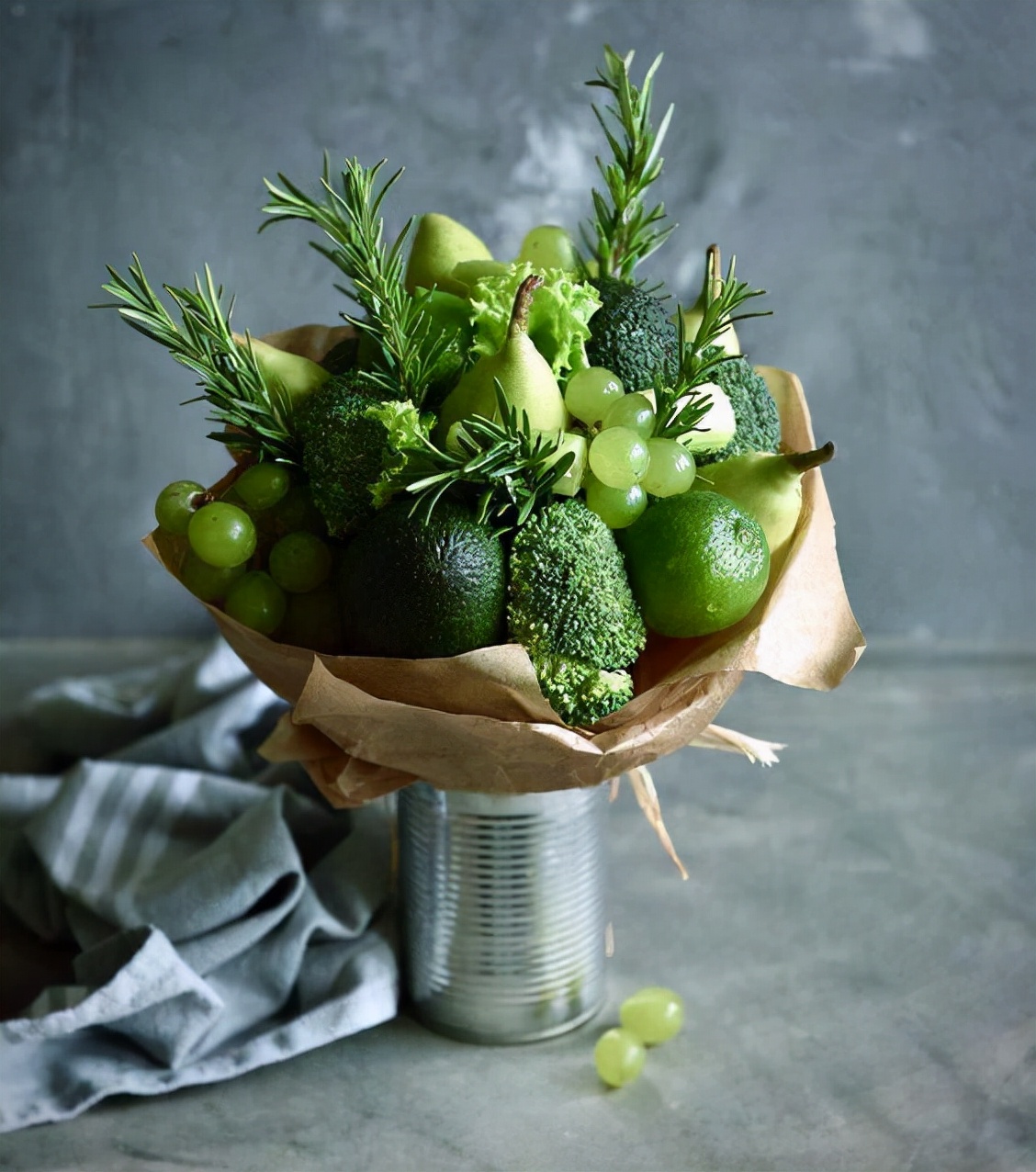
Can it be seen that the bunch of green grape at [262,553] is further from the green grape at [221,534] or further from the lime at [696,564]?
the lime at [696,564]

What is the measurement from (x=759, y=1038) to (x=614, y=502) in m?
0.41

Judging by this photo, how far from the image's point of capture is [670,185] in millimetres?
1476

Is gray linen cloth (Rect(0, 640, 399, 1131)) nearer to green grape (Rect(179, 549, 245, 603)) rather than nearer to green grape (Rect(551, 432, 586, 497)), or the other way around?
green grape (Rect(179, 549, 245, 603))

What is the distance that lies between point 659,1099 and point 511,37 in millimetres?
1118

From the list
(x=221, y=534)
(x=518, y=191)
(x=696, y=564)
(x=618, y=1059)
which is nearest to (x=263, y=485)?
(x=221, y=534)

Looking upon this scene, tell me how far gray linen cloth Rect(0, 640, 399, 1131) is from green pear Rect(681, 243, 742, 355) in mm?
453

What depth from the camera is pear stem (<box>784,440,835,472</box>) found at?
68cm

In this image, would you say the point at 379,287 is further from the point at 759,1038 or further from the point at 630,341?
the point at 759,1038

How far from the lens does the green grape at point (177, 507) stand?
2.43 feet

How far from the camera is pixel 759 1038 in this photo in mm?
874

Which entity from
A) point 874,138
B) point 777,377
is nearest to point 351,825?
point 777,377

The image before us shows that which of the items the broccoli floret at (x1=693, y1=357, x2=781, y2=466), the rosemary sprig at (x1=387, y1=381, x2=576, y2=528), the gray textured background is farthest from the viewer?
the gray textured background

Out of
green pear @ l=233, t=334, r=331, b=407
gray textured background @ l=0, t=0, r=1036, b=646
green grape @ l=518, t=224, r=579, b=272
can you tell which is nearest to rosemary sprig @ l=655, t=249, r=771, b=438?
green grape @ l=518, t=224, r=579, b=272

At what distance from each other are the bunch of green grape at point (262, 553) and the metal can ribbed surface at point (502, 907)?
150 mm
